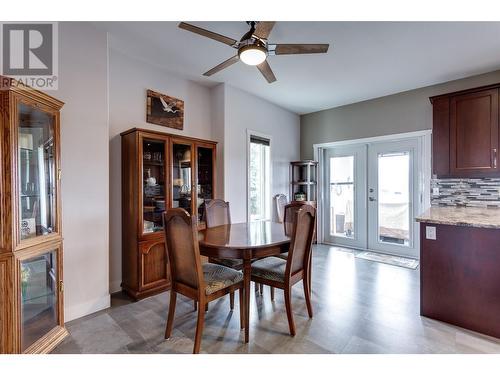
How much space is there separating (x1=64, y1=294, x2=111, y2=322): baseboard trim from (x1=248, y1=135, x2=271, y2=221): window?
2.33 metres

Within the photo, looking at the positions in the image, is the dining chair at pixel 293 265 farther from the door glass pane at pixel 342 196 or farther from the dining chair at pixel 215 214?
the door glass pane at pixel 342 196

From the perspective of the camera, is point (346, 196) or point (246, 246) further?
point (346, 196)

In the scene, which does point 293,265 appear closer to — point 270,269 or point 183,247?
point 270,269

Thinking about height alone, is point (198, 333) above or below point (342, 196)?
below

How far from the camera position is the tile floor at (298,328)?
1.78m

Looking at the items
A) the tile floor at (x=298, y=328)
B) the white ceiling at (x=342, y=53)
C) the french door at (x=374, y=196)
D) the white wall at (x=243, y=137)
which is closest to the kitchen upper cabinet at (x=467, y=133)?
the white ceiling at (x=342, y=53)

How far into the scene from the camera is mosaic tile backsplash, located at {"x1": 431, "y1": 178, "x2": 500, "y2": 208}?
3.21 meters

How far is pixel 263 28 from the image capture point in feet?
5.88

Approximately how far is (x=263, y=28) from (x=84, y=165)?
1.95 meters

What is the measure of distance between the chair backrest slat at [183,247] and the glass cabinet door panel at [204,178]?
4.84 feet

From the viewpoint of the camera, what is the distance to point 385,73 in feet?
10.9

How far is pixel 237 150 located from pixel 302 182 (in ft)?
5.69

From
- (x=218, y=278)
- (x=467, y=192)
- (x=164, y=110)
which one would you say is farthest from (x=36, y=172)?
(x=467, y=192)
